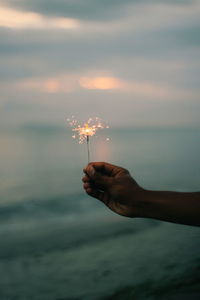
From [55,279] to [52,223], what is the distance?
1217 cm

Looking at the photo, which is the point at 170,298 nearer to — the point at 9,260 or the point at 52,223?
the point at 9,260

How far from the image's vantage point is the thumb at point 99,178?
2.61 meters

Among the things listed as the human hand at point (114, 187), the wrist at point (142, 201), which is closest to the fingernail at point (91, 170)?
the human hand at point (114, 187)

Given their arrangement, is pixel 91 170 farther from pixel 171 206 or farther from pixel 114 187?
pixel 171 206

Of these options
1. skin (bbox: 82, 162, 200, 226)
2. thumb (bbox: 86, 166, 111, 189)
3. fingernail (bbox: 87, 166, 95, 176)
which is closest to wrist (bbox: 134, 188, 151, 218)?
skin (bbox: 82, 162, 200, 226)

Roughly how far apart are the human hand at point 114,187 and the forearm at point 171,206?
0.06 m

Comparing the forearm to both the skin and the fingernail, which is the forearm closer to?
the skin

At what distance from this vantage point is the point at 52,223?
26375 mm

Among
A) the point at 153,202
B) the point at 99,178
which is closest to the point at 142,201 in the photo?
the point at 153,202

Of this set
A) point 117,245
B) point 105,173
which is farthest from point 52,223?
point 105,173

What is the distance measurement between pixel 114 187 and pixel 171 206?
0.42 meters

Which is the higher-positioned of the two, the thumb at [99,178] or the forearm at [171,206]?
the thumb at [99,178]

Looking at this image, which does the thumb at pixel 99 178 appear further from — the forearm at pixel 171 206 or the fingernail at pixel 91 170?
the forearm at pixel 171 206

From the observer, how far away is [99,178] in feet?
8.66
